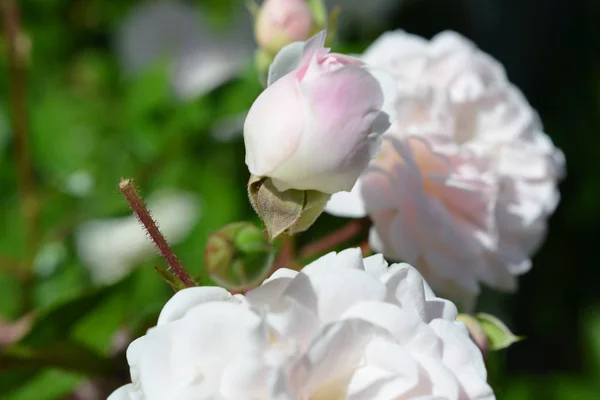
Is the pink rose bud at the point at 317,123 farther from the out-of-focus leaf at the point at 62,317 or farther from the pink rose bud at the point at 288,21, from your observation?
the out-of-focus leaf at the point at 62,317

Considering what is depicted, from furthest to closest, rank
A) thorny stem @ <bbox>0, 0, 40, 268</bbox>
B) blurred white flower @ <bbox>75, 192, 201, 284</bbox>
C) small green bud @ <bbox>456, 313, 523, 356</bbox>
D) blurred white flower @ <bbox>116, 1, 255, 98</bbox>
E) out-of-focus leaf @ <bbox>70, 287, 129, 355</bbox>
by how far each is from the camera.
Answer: blurred white flower @ <bbox>116, 1, 255, 98</bbox>
blurred white flower @ <bbox>75, 192, 201, 284</bbox>
thorny stem @ <bbox>0, 0, 40, 268</bbox>
out-of-focus leaf @ <bbox>70, 287, 129, 355</bbox>
small green bud @ <bbox>456, 313, 523, 356</bbox>

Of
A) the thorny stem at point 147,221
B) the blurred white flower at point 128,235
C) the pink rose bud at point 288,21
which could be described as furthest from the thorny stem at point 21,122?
the thorny stem at point 147,221

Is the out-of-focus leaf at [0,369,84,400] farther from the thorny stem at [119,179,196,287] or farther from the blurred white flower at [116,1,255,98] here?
the blurred white flower at [116,1,255,98]

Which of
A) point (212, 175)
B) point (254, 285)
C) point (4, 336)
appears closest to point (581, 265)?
point (212, 175)

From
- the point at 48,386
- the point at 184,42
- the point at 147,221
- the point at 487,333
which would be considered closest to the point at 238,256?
the point at 147,221

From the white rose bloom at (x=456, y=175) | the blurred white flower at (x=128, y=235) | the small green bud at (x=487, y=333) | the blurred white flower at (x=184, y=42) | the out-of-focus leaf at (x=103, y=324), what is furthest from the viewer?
the blurred white flower at (x=184, y=42)

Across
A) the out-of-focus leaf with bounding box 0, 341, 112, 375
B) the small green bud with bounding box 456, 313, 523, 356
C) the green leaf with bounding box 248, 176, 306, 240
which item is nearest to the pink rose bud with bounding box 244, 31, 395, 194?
the green leaf with bounding box 248, 176, 306, 240
